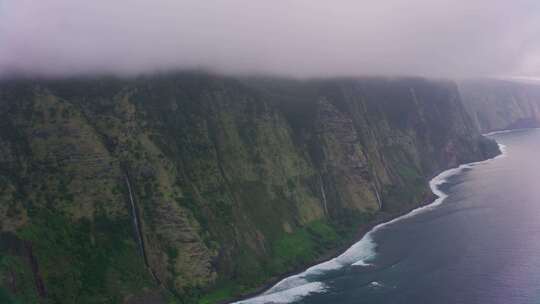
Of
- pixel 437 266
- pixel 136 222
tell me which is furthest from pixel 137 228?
pixel 437 266

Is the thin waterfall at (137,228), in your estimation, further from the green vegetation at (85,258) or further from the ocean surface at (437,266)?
the ocean surface at (437,266)

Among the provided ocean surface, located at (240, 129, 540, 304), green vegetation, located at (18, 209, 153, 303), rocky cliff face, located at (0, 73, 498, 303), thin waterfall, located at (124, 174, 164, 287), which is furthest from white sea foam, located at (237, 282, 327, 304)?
green vegetation, located at (18, 209, 153, 303)

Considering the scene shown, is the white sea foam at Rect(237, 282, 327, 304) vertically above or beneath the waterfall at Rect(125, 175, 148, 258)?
beneath

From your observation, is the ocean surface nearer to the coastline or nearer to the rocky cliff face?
the coastline

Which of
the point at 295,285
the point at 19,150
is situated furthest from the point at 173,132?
the point at 295,285

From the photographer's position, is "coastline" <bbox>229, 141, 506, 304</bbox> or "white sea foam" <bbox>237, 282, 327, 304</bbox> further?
"coastline" <bbox>229, 141, 506, 304</bbox>

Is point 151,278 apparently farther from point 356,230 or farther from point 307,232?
point 356,230

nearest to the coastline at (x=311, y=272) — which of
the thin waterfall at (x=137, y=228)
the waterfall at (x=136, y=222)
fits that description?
the thin waterfall at (x=137, y=228)

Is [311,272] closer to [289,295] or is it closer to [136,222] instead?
[289,295]
